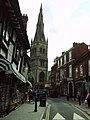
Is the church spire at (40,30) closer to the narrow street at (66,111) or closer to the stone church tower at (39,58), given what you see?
the stone church tower at (39,58)

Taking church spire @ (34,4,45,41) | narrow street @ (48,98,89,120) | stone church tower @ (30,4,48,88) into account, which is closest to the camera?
narrow street @ (48,98,89,120)

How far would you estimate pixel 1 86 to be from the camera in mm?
11172

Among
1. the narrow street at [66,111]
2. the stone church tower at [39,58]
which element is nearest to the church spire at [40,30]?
the stone church tower at [39,58]

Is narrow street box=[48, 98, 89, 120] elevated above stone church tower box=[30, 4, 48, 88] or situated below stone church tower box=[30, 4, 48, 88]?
below

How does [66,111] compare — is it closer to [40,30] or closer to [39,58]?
[39,58]

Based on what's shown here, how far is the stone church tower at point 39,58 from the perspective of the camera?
97613 mm

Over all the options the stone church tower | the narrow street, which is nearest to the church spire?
the stone church tower

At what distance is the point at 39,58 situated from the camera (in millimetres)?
101750

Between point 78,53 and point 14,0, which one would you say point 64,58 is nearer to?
point 78,53

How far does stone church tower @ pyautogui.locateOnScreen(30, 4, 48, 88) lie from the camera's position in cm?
9761

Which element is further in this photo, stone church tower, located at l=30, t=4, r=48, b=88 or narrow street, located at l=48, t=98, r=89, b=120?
stone church tower, located at l=30, t=4, r=48, b=88

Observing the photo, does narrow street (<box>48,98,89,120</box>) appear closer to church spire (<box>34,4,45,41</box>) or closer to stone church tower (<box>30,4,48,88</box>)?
stone church tower (<box>30,4,48,88</box>)

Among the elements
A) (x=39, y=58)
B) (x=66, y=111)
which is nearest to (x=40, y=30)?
(x=39, y=58)

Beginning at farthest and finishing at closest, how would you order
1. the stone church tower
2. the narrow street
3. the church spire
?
the church spire → the stone church tower → the narrow street
